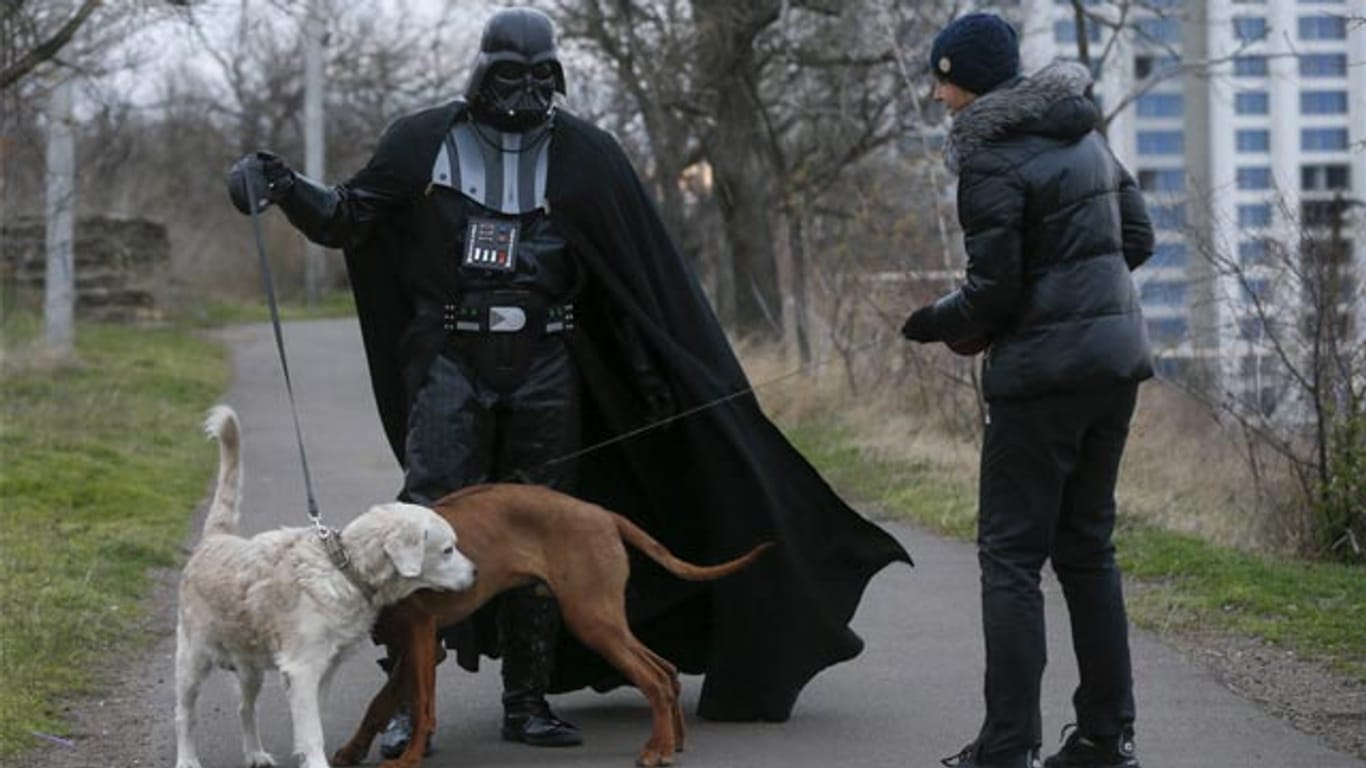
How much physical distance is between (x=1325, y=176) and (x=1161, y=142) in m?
7.68

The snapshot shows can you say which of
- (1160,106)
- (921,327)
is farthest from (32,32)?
(1160,106)

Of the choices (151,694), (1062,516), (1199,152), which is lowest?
(151,694)

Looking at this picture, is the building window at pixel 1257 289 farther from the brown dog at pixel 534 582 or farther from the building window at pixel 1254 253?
the brown dog at pixel 534 582

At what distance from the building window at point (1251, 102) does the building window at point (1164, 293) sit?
5.62 m

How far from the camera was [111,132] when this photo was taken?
26469mm

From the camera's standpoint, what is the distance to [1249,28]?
21438 mm

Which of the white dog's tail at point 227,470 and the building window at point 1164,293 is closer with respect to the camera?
the white dog's tail at point 227,470

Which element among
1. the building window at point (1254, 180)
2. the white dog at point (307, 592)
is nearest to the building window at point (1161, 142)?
the building window at point (1254, 180)

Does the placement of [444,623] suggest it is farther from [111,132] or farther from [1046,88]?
[111,132]

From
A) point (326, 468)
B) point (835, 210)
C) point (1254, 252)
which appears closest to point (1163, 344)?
point (1254, 252)

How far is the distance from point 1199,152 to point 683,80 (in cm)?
549

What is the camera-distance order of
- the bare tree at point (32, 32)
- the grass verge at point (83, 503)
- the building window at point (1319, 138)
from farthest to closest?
the building window at point (1319, 138)
the bare tree at point (32, 32)
the grass verge at point (83, 503)

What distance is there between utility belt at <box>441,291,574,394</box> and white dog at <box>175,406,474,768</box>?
861 mm

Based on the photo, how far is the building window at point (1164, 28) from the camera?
22.7 meters
